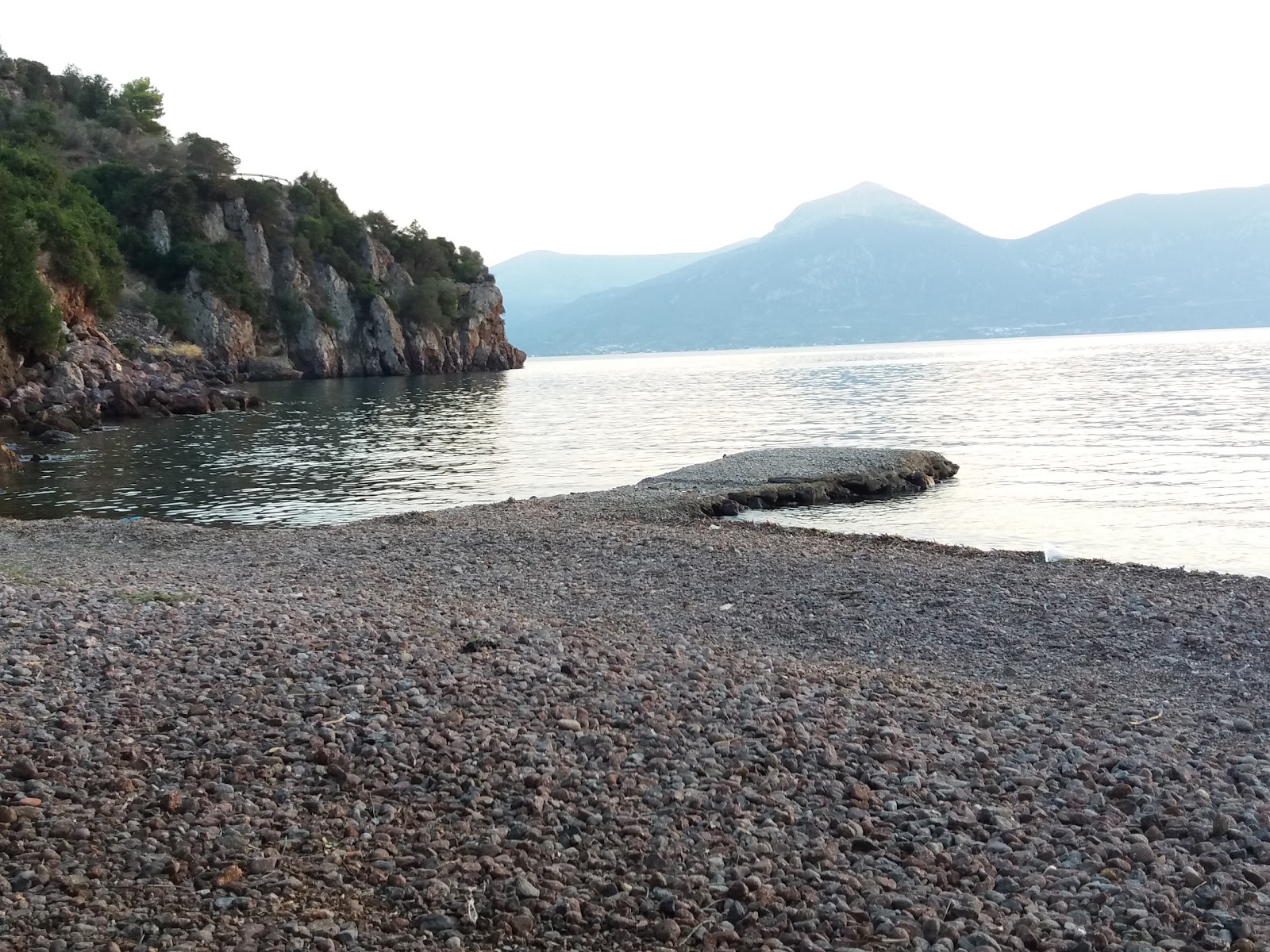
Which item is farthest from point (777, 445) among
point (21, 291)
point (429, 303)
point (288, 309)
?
point (429, 303)

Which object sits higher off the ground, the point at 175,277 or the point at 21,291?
→ the point at 175,277

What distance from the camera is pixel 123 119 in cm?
12262

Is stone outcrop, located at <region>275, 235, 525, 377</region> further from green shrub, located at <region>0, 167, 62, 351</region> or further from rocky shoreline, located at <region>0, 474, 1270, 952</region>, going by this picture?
rocky shoreline, located at <region>0, 474, 1270, 952</region>

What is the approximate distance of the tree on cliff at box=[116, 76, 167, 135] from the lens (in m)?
128

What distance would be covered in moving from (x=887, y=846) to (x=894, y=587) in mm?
10000

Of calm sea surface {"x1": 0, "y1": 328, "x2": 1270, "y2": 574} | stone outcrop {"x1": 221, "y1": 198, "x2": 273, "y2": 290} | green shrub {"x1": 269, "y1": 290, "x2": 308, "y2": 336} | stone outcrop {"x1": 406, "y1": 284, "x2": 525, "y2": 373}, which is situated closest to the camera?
calm sea surface {"x1": 0, "y1": 328, "x2": 1270, "y2": 574}

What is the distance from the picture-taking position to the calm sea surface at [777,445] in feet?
84.9

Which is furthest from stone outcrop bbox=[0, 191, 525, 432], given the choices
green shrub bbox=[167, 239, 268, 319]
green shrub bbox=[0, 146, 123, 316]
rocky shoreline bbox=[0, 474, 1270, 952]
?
rocky shoreline bbox=[0, 474, 1270, 952]

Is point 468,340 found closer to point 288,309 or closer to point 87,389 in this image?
point 288,309

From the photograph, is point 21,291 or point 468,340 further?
point 468,340

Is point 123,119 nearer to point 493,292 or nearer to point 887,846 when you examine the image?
point 493,292

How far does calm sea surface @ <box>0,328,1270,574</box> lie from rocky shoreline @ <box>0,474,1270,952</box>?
1138cm

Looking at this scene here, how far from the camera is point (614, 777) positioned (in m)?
7.66

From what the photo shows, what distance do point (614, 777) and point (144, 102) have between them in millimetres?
150398
